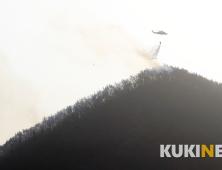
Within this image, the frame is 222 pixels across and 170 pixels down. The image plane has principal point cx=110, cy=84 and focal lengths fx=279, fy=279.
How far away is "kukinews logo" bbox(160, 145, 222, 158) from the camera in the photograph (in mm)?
39062

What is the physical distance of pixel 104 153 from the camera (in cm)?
3991

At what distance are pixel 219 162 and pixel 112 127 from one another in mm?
16229

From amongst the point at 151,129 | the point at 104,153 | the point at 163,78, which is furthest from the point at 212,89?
the point at 104,153

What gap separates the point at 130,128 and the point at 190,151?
373 inches

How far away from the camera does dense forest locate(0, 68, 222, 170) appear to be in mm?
39000

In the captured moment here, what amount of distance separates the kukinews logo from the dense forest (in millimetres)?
759

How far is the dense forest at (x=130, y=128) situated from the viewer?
39000 mm

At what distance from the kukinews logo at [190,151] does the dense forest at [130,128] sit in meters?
0.76

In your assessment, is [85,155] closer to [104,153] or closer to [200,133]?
[104,153]

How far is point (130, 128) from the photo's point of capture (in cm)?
4350

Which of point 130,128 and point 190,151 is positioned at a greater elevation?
point 130,128

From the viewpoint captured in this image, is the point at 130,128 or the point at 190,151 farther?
the point at 130,128

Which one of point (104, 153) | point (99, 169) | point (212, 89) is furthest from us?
point (212, 89)

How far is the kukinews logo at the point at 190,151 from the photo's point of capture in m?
39.1
